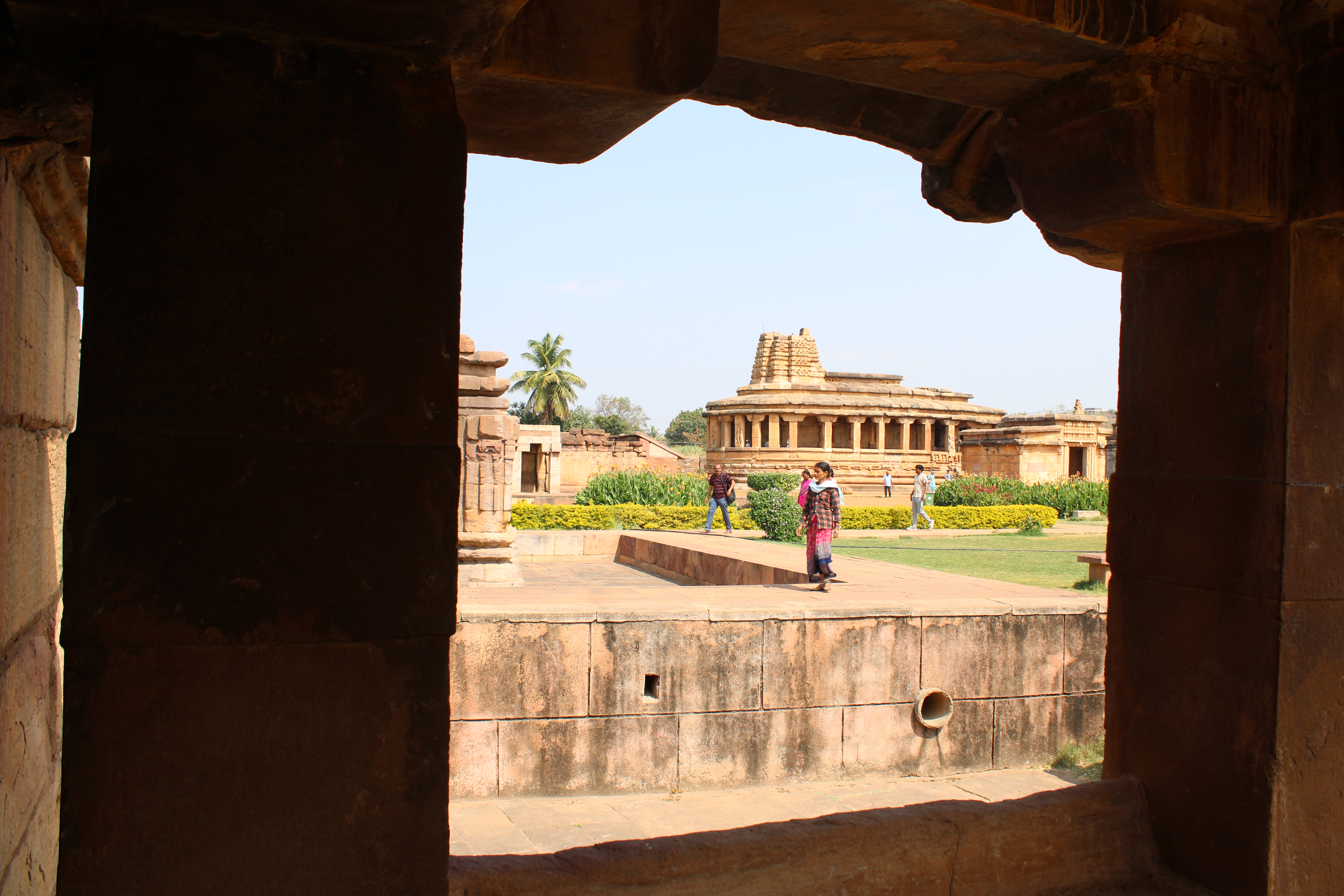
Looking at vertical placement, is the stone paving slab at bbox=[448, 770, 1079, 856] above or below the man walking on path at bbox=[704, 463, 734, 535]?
below

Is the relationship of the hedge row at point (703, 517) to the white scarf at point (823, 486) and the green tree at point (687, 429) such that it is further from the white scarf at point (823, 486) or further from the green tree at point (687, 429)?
the green tree at point (687, 429)

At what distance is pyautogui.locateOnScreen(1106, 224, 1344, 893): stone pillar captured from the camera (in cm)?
278

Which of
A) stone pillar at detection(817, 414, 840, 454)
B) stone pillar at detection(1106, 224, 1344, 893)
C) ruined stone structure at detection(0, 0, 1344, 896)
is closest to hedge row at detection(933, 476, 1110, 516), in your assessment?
stone pillar at detection(817, 414, 840, 454)

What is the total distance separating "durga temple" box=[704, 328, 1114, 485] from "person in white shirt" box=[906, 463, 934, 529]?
53.0 feet

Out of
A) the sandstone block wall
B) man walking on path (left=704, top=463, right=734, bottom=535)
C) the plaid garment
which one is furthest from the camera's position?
man walking on path (left=704, top=463, right=734, bottom=535)

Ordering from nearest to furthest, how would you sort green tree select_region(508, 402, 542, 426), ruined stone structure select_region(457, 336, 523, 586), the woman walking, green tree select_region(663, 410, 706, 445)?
the woman walking
ruined stone structure select_region(457, 336, 523, 586)
green tree select_region(508, 402, 542, 426)
green tree select_region(663, 410, 706, 445)

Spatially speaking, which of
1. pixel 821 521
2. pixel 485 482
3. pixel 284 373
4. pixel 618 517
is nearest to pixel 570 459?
pixel 618 517

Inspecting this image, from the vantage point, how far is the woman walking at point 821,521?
9.49 metres

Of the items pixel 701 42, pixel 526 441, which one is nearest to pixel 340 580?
pixel 701 42

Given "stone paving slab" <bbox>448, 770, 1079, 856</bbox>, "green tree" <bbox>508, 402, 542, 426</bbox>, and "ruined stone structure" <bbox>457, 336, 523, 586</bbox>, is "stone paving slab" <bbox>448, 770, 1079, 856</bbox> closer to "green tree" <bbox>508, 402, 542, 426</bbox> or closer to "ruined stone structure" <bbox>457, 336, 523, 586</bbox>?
"ruined stone structure" <bbox>457, 336, 523, 586</bbox>

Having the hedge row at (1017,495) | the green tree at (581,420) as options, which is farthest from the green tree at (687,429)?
the hedge row at (1017,495)

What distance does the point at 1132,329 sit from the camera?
326 centimetres

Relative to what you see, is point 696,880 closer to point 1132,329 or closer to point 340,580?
point 340,580

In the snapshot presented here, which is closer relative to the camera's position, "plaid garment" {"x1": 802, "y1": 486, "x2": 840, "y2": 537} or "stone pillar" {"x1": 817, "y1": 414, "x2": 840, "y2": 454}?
"plaid garment" {"x1": 802, "y1": 486, "x2": 840, "y2": 537}
